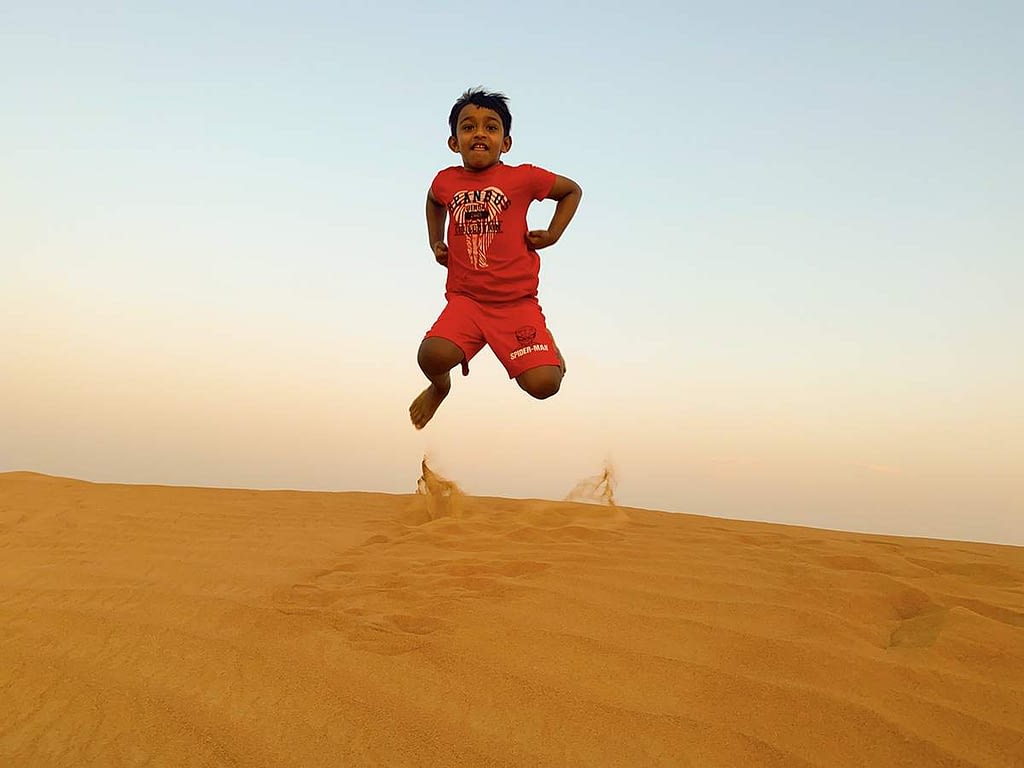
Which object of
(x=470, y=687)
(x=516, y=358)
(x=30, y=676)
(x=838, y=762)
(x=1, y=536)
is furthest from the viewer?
(x=1, y=536)

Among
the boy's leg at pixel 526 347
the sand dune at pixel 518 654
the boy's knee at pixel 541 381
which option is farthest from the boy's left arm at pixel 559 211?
the sand dune at pixel 518 654

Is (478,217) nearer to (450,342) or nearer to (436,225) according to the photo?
(436,225)

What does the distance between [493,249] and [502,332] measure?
1.49ft

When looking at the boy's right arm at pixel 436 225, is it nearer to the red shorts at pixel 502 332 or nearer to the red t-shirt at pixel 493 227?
the red t-shirt at pixel 493 227

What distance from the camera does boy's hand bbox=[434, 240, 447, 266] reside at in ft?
13.9

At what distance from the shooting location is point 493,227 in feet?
13.2

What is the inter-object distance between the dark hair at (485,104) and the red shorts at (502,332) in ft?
3.10

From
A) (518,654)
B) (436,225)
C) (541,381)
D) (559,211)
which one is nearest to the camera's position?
(518,654)

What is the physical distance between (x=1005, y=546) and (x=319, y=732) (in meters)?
4.10

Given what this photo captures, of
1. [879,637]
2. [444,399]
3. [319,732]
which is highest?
[444,399]

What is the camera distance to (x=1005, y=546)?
14.2 feet

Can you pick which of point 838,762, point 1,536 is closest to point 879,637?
point 838,762

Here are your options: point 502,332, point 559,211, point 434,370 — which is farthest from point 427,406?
point 559,211

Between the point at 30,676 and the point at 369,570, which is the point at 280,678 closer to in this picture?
the point at 30,676
